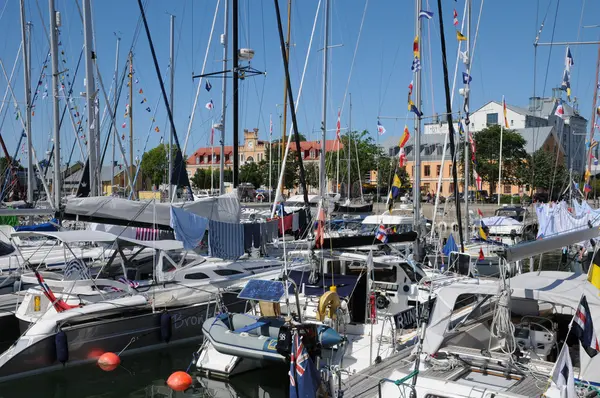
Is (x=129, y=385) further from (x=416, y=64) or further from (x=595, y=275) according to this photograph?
(x=416, y=64)

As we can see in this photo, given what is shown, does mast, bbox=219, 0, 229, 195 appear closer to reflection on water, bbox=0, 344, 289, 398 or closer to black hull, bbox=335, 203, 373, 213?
reflection on water, bbox=0, 344, 289, 398

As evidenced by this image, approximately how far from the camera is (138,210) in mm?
16953

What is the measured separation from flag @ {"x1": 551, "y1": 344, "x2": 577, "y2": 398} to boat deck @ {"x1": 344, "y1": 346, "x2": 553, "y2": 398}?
2.36 ft

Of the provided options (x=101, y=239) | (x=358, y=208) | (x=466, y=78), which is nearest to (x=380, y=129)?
(x=466, y=78)

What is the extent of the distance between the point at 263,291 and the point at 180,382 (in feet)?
8.39

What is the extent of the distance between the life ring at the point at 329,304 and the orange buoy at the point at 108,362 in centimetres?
486

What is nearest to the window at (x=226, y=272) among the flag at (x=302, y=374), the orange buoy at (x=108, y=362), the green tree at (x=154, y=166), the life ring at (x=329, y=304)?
the orange buoy at (x=108, y=362)

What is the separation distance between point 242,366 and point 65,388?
3.67 meters

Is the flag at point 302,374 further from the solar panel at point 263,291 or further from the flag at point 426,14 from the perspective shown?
the flag at point 426,14

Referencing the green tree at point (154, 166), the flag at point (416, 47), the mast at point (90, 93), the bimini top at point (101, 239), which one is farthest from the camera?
the green tree at point (154, 166)

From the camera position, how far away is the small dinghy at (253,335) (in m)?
11.6

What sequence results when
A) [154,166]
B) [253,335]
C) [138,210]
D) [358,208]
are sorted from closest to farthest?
[253,335]
[138,210]
[358,208]
[154,166]

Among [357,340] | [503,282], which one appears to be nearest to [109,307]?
[357,340]

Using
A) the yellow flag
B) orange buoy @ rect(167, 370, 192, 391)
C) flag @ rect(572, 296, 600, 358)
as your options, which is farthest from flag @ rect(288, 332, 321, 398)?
the yellow flag
